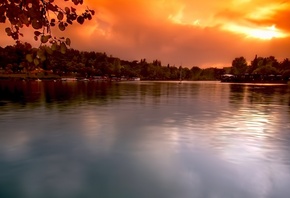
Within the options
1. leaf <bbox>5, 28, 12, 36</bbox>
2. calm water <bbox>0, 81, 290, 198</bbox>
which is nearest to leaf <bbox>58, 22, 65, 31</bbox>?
leaf <bbox>5, 28, 12, 36</bbox>

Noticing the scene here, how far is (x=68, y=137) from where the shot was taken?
23.2 metres

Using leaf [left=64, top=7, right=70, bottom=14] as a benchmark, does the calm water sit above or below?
below

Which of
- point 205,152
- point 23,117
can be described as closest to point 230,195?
point 205,152

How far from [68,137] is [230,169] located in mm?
13333

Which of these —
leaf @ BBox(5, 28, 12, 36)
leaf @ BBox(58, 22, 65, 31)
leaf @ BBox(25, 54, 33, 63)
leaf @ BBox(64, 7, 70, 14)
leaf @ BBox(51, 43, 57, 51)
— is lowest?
leaf @ BBox(25, 54, 33, 63)

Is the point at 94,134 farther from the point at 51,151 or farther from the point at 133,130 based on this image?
the point at 51,151

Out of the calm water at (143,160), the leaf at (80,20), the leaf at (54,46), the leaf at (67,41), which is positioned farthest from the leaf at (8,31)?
the calm water at (143,160)

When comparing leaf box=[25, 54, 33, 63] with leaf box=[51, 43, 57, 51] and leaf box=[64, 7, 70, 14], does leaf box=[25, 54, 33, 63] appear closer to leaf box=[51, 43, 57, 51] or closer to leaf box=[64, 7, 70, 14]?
leaf box=[51, 43, 57, 51]

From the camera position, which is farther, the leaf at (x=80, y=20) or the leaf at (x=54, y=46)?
the leaf at (x=80, y=20)

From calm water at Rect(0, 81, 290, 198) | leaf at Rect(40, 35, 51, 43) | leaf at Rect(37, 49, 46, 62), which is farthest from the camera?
calm water at Rect(0, 81, 290, 198)

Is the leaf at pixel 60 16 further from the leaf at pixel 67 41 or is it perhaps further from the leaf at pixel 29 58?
the leaf at pixel 29 58

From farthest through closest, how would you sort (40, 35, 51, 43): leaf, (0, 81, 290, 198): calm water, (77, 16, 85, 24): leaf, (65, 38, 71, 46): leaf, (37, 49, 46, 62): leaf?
(0, 81, 290, 198): calm water < (77, 16, 85, 24): leaf < (65, 38, 71, 46): leaf < (37, 49, 46, 62): leaf < (40, 35, 51, 43): leaf

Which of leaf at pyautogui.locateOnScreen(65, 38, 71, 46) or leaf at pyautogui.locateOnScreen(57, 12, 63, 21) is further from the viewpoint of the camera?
leaf at pyautogui.locateOnScreen(57, 12, 63, 21)

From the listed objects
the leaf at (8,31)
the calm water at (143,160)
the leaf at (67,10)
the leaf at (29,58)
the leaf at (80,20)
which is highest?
the leaf at (67,10)
